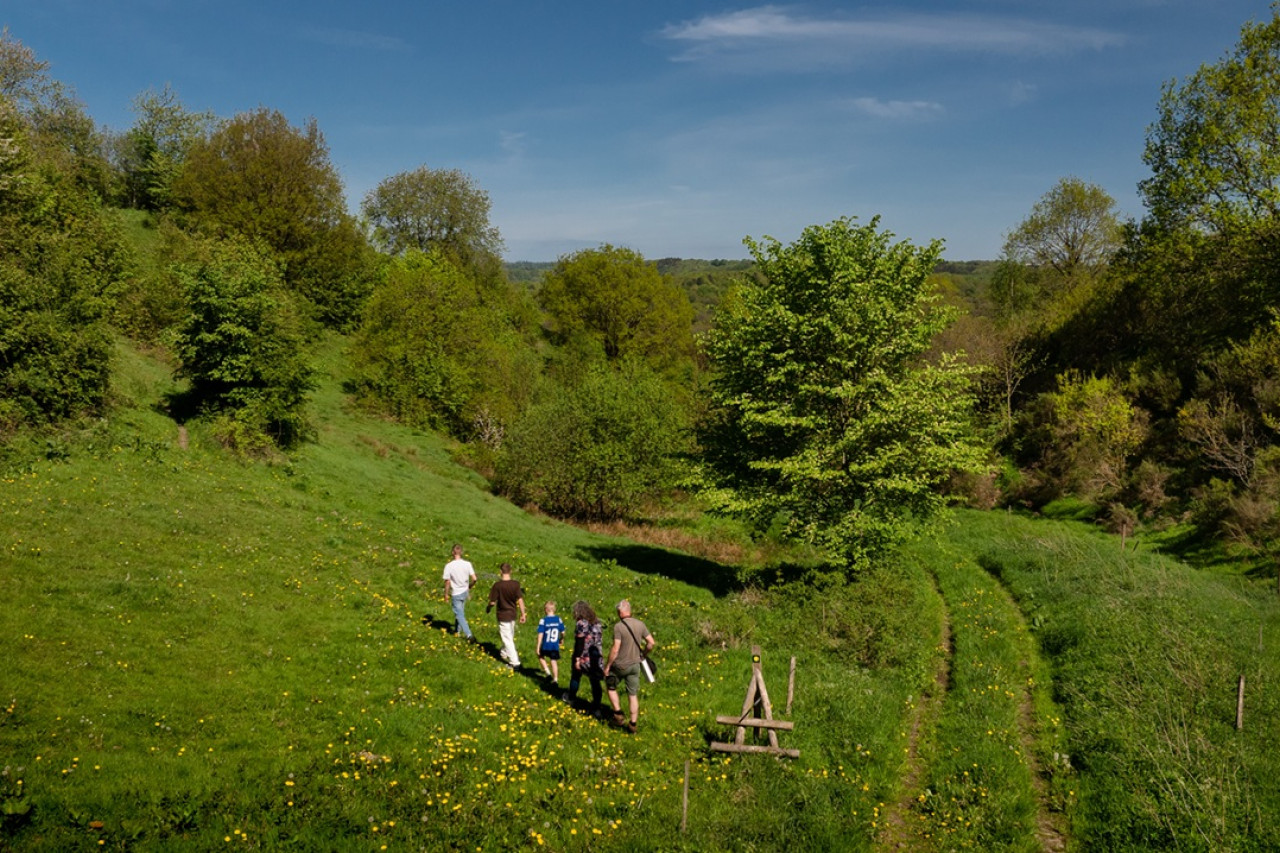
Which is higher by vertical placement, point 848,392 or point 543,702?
point 848,392

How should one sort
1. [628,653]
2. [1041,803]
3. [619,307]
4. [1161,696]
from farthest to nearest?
[619,307], [1161,696], [628,653], [1041,803]

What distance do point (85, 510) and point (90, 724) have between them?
12403 mm

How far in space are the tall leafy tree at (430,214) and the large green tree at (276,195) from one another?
18.3 meters

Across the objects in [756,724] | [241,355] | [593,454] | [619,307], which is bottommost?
[756,724]

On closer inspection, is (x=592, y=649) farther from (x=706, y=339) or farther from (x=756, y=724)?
(x=706, y=339)

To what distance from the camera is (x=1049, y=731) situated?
582 inches

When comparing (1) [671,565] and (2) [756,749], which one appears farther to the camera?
A: (1) [671,565]

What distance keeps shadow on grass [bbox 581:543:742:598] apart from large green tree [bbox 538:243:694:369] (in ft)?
140

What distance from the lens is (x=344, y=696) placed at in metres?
13.4

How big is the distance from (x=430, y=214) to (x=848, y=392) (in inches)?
2918

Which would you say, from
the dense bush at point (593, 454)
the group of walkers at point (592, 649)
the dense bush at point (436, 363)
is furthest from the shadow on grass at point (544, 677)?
the dense bush at point (436, 363)

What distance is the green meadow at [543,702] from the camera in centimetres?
1013

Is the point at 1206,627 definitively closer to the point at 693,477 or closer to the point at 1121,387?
the point at 693,477

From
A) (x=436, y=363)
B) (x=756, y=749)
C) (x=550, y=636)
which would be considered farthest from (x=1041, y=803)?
(x=436, y=363)
